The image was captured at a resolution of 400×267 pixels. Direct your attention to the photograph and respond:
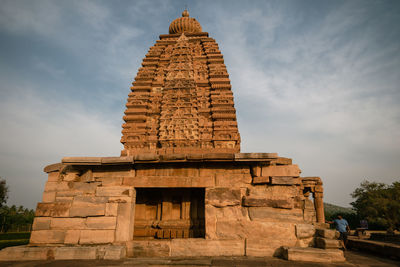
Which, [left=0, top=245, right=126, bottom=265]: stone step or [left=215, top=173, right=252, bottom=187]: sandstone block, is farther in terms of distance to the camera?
[left=215, top=173, right=252, bottom=187]: sandstone block

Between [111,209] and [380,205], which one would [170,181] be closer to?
[111,209]

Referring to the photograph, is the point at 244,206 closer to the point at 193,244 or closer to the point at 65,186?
the point at 193,244

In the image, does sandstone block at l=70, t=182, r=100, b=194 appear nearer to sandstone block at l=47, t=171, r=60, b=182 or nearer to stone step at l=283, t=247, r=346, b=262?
sandstone block at l=47, t=171, r=60, b=182

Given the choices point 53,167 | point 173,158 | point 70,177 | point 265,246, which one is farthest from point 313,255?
point 53,167

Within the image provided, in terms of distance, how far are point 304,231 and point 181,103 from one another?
5.20 m

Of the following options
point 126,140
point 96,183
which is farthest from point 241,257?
point 126,140

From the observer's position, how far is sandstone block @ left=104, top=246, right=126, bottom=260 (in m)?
4.15

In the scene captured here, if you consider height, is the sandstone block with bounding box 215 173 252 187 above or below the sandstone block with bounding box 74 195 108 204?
above

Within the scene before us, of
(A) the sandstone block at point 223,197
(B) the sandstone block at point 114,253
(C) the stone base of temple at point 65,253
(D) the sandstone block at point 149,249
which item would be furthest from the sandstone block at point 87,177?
(A) the sandstone block at point 223,197

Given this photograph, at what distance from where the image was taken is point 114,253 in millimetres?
4176

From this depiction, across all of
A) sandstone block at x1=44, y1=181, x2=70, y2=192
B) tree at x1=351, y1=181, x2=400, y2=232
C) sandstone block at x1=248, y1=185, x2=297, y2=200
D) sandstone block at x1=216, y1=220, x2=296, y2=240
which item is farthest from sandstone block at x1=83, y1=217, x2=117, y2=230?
tree at x1=351, y1=181, x2=400, y2=232

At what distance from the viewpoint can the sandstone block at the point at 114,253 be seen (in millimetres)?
4148

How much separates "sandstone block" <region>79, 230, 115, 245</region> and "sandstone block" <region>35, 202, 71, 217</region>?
2.07ft

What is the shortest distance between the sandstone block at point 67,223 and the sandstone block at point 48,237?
10 centimetres
